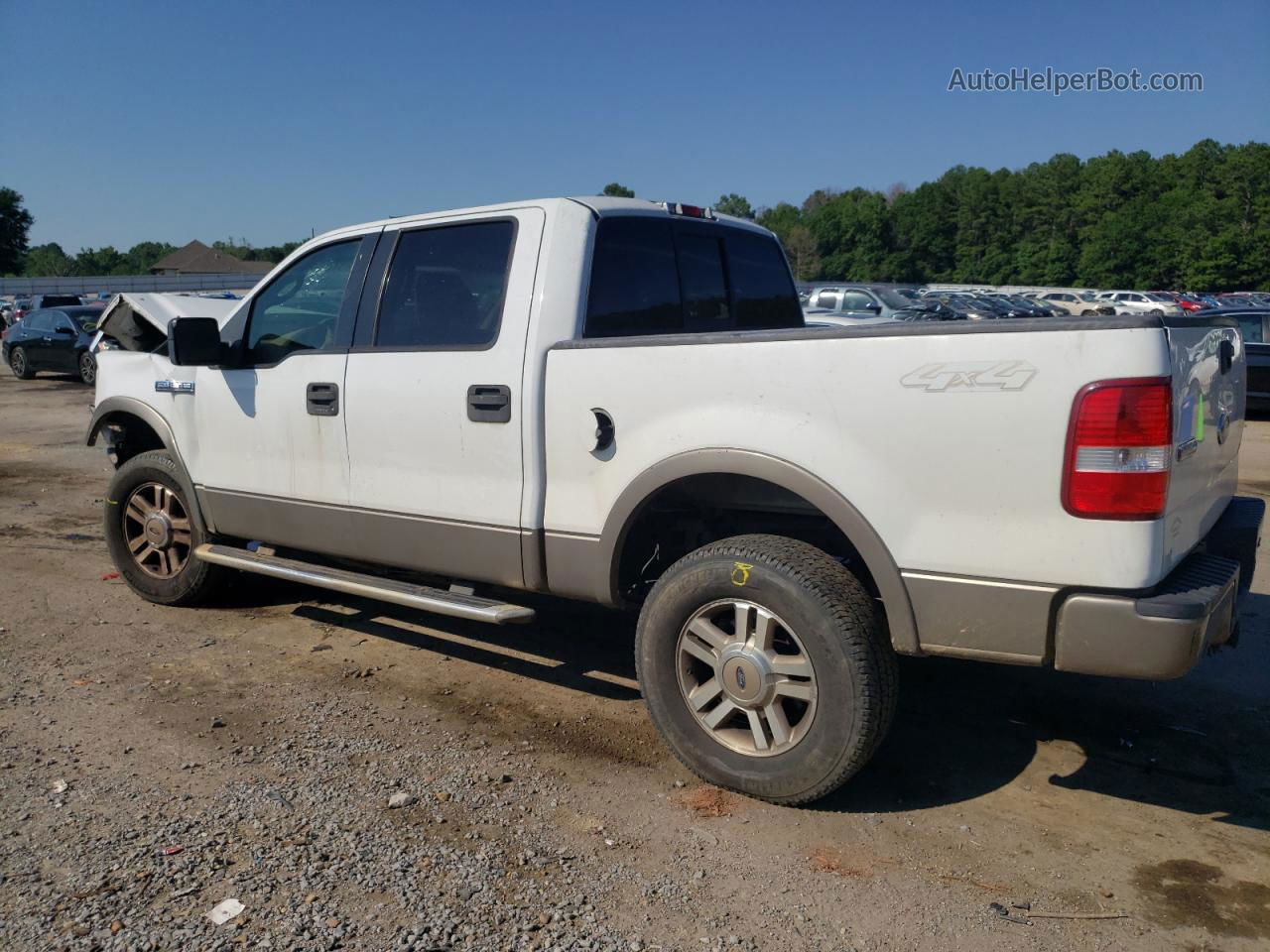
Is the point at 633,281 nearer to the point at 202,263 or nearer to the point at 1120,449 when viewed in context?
the point at 1120,449

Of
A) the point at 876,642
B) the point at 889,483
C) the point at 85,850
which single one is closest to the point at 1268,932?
the point at 876,642

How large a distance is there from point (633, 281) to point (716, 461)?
3.92 ft

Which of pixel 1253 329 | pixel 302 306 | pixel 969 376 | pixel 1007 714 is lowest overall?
pixel 1007 714

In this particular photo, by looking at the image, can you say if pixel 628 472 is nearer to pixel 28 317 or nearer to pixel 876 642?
pixel 876 642

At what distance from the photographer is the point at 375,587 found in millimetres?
4562

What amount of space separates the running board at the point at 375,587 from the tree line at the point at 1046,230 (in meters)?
64.1

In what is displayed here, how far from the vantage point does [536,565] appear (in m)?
4.14

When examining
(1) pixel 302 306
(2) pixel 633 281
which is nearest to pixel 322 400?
(1) pixel 302 306

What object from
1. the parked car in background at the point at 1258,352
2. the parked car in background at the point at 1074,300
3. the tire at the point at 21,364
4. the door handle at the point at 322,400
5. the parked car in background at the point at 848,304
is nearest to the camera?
the door handle at the point at 322,400

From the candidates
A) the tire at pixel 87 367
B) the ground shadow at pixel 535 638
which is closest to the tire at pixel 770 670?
the ground shadow at pixel 535 638

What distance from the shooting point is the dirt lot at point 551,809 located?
286 cm

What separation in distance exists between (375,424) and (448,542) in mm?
655

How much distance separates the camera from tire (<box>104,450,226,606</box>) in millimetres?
5562

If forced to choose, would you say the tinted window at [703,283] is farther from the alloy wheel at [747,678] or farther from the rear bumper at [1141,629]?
the rear bumper at [1141,629]
